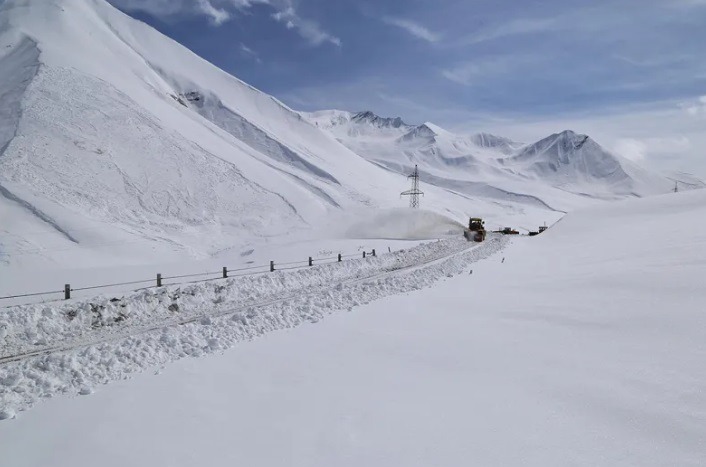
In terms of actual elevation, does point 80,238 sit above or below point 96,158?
below

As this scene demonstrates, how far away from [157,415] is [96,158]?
53954 mm

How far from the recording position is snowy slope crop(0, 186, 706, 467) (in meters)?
5.99

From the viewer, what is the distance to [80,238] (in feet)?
116

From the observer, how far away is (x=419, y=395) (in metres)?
7.84

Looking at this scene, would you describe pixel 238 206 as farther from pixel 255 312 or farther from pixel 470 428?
pixel 470 428

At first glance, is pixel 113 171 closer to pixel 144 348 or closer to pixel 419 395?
pixel 144 348

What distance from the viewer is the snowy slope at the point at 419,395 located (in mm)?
5988

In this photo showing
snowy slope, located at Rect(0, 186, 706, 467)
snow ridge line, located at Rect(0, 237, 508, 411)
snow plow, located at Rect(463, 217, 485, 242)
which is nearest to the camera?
snowy slope, located at Rect(0, 186, 706, 467)

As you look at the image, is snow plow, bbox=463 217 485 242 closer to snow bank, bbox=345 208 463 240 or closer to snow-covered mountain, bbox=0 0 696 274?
snow bank, bbox=345 208 463 240

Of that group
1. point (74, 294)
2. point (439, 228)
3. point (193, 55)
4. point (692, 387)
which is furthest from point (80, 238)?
point (193, 55)

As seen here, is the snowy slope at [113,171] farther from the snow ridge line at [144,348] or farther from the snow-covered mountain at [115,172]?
the snow ridge line at [144,348]

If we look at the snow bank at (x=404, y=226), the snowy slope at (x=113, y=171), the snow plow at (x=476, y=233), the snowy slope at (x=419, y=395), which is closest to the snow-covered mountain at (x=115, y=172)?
the snowy slope at (x=113, y=171)

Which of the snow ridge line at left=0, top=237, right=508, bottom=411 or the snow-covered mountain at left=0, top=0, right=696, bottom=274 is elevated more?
the snow-covered mountain at left=0, top=0, right=696, bottom=274

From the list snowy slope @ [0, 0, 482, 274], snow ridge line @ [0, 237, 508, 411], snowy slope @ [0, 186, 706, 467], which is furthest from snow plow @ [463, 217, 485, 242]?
snowy slope @ [0, 186, 706, 467]
